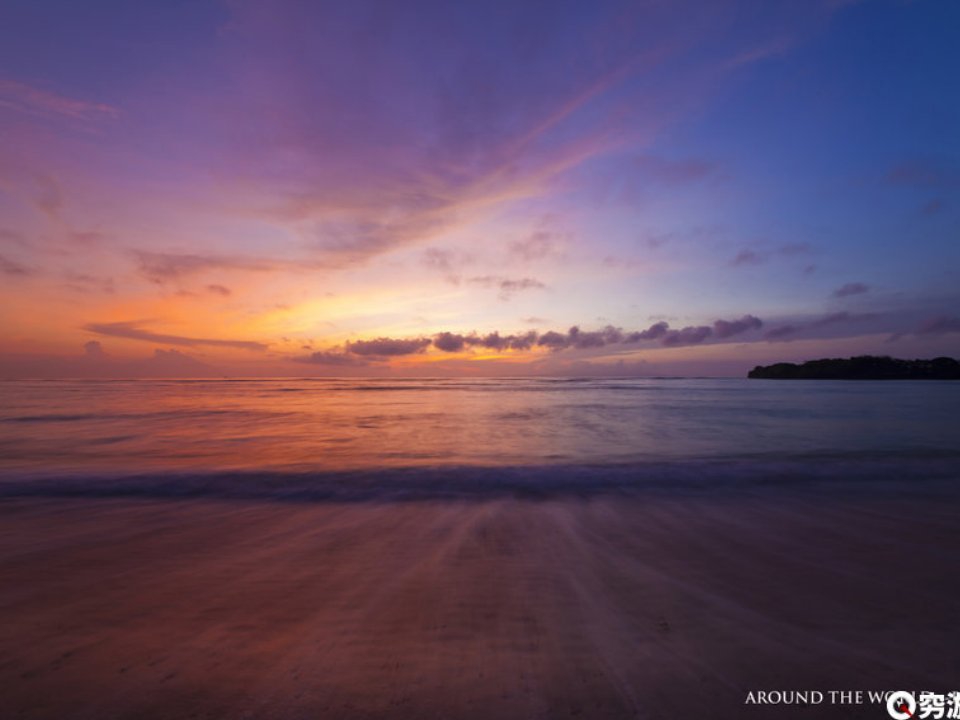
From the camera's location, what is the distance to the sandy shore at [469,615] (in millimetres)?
2988

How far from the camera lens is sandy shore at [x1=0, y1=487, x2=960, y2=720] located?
299cm

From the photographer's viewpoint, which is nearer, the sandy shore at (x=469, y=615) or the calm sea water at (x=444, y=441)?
the sandy shore at (x=469, y=615)

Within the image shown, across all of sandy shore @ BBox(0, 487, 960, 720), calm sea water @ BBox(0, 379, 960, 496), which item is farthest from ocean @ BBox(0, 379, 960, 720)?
calm sea water @ BBox(0, 379, 960, 496)

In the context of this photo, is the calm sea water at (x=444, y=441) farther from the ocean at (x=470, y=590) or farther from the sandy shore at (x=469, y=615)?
the sandy shore at (x=469, y=615)

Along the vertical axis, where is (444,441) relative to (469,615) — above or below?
below

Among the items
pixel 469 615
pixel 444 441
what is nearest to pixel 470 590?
pixel 469 615

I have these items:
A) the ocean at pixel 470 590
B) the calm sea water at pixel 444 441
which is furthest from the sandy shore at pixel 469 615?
the calm sea water at pixel 444 441

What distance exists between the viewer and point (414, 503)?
8266 millimetres

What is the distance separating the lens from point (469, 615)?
4.02 meters

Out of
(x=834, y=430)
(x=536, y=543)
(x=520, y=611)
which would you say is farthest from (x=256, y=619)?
(x=834, y=430)

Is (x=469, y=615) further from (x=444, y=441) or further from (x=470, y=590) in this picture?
(x=444, y=441)

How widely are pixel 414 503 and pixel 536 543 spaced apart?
297 centimetres

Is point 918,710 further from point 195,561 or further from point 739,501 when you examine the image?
point 195,561

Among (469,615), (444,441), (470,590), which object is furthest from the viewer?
(444,441)
